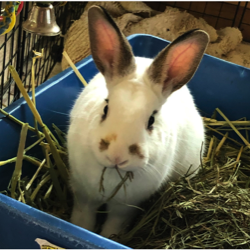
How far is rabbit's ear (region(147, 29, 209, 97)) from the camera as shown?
3.05 ft

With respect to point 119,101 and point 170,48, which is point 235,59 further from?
point 119,101

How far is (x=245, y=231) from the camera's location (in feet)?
3.51

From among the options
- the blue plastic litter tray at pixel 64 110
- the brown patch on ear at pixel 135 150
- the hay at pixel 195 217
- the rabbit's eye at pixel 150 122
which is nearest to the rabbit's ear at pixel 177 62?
the rabbit's eye at pixel 150 122

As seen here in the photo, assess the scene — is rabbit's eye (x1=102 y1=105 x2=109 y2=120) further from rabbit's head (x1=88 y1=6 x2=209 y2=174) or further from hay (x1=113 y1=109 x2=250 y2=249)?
hay (x1=113 y1=109 x2=250 y2=249)

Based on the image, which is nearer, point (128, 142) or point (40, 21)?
point (128, 142)

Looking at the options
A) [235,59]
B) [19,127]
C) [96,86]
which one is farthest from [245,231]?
[235,59]

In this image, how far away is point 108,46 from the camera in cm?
98

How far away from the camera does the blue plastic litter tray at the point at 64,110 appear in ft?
2.55

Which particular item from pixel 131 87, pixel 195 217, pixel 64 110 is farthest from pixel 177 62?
pixel 64 110

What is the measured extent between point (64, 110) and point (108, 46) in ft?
1.93

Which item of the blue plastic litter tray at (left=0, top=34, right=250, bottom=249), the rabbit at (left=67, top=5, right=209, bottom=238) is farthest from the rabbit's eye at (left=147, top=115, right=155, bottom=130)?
the blue plastic litter tray at (left=0, top=34, right=250, bottom=249)

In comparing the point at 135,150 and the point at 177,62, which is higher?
the point at 177,62

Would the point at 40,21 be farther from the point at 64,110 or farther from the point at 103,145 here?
the point at 64,110

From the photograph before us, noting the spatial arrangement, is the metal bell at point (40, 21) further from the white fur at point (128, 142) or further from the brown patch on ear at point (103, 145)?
the brown patch on ear at point (103, 145)
